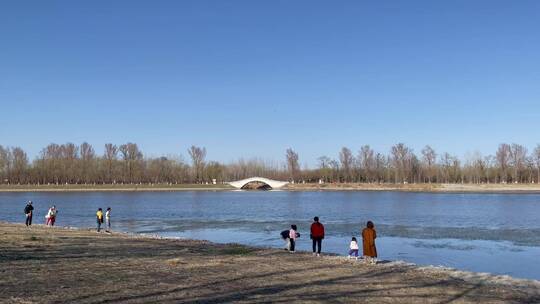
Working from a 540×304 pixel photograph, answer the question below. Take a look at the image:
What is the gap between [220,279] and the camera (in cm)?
1507

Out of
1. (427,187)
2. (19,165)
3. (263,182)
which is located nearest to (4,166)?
(19,165)

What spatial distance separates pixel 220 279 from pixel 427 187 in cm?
12829

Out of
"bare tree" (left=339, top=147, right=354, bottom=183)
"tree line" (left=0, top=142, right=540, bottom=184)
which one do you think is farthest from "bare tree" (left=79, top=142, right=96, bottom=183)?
"bare tree" (left=339, top=147, right=354, bottom=183)

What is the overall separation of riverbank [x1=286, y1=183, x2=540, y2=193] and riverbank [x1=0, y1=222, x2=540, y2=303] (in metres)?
112

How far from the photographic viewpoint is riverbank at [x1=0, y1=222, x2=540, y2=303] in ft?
41.1

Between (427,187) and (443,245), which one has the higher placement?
(427,187)

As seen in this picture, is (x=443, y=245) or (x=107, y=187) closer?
(x=443, y=245)

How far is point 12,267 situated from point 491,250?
2083 cm

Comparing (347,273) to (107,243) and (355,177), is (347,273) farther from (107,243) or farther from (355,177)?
(355,177)

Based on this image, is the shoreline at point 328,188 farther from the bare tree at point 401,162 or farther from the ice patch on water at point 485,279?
the ice patch on water at point 485,279

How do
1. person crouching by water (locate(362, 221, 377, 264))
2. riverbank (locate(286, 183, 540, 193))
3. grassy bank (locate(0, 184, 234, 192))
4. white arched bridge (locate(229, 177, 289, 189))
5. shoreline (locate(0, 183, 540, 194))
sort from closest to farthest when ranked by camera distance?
person crouching by water (locate(362, 221, 377, 264)) < riverbank (locate(286, 183, 540, 193)) < shoreline (locate(0, 183, 540, 194)) < grassy bank (locate(0, 184, 234, 192)) < white arched bridge (locate(229, 177, 289, 189))

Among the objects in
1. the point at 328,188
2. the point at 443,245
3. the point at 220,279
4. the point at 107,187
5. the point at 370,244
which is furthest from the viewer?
the point at 107,187

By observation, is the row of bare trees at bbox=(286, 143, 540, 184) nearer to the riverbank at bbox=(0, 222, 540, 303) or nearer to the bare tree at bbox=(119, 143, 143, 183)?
the bare tree at bbox=(119, 143, 143, 183)

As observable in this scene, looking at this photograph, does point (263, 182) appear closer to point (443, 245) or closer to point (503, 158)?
point (503, 158)
